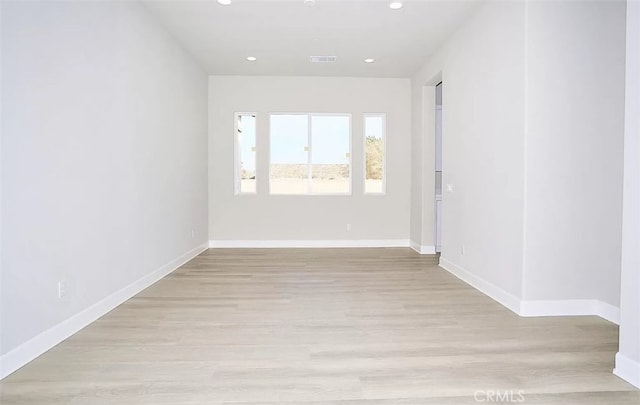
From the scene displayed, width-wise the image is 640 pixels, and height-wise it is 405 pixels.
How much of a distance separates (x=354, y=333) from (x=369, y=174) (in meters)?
4.32

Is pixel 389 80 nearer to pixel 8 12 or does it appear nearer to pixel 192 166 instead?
pixel 192 166

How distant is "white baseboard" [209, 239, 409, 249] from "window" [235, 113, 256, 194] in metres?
0.91

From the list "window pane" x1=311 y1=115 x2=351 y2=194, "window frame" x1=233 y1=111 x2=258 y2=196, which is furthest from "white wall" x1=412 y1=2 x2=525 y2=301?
"window frame" x1=233 y1=111 x2=258 y2=196

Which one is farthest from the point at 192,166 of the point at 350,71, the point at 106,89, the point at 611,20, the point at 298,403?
the point at 611,20

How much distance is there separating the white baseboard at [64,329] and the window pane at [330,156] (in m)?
3.39

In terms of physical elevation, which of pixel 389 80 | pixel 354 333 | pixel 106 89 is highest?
pixel 389 80

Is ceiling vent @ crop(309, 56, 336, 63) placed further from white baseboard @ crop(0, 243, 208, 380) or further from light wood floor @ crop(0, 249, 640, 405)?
white baseboard @ crop(0, 243, 208, 380)

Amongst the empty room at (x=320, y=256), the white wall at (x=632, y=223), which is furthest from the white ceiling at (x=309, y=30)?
the white wall at (x=632, y=223)

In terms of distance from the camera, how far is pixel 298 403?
1.76 metres

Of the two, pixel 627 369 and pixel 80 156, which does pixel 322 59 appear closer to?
pixel 80 156

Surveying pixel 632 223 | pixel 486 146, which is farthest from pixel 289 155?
pixel 632 223

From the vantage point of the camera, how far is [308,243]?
6.56m

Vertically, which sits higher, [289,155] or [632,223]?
[289,155]

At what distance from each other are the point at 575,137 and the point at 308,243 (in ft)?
14.6
